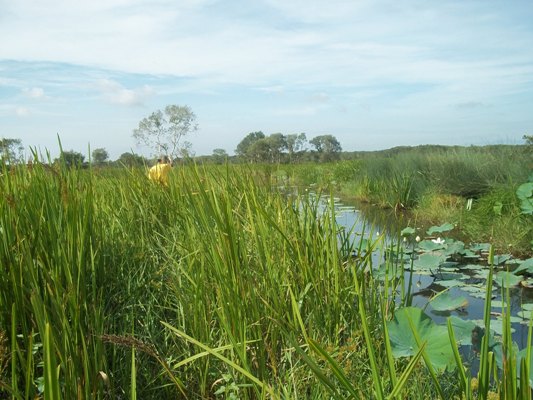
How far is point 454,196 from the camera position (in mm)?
7977

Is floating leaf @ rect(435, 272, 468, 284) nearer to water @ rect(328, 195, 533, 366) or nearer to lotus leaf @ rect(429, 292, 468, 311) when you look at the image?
water @ rect(328, 195, 533, 366)

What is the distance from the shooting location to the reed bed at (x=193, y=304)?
56.9 inches

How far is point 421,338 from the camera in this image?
184 cm

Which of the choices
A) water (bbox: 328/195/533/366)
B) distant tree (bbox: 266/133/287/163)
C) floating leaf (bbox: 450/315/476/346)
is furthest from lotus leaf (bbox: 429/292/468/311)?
distant tree (bbox: 266/133/287/163)

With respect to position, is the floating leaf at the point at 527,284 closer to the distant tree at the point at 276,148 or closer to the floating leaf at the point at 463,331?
the floating leaf at the point at 463,331

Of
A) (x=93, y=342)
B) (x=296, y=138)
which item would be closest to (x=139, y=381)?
(x=93, y=342)

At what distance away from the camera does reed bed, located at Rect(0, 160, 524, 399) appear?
4.74 ft

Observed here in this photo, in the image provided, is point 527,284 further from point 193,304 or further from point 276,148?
point 193,304

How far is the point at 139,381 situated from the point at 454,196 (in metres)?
7.13

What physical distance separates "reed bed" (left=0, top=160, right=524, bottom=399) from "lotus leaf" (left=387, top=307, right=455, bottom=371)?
0.06 m

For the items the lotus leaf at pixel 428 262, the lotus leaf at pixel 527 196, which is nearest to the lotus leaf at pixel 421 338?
the lotus leaf at pixel 428 262

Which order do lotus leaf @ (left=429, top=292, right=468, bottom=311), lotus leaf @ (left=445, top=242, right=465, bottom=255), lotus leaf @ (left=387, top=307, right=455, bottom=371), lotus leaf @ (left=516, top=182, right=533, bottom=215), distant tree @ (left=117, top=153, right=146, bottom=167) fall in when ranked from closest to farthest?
lotus leaf @ (left=387, top=307, right=455, bottom=371) → lotus leaf @ (left=429, top=292, right=468, bottom=311) → distant tree @ (left=117, top=153, right=146, bottom=167) → lotus leaf @ (left=445, top=242, right=465, bottom=255) → lotus leaf @ (left=516, top=182, right=533, bottom=215)

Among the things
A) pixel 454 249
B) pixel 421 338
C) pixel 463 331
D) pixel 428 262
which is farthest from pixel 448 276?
pixel 421 338

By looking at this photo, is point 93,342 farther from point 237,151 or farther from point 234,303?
point 237,151
